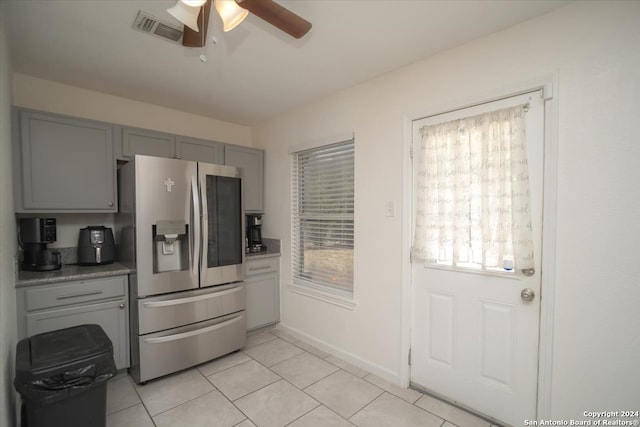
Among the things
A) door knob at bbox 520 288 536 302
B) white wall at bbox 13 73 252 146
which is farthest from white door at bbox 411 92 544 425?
white wall at bbox 13 73 252 146

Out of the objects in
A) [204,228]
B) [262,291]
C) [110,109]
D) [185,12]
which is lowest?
[262,291]

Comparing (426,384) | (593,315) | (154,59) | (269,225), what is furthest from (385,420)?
(154,59)

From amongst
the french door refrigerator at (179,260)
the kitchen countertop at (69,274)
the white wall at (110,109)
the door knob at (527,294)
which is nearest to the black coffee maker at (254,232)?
the french door refrigerator at (179,260)

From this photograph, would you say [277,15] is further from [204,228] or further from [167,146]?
[167,146]

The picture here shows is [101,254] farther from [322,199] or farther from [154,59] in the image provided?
[322,199]

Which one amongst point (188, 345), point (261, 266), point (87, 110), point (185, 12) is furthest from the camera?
point (261, 266)

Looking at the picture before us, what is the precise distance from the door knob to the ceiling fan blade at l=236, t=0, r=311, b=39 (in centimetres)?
197

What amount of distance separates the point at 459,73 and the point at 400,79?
46cm

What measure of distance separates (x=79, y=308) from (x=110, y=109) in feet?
6.28

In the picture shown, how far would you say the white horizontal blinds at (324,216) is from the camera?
108 inches

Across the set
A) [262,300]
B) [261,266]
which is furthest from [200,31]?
[262,300]

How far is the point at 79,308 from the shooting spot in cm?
216

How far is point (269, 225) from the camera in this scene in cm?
355

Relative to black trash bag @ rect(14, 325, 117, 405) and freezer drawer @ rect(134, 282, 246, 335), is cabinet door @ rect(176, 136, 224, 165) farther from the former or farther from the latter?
black trash bag @ rect(14, 325, 117, 405)
